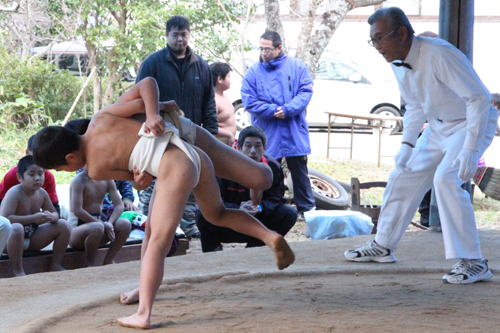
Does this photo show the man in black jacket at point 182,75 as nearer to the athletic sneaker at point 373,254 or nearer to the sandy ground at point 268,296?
the sandy ground at point 268,296

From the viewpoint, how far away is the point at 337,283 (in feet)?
10.2

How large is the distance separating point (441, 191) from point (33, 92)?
6563mm

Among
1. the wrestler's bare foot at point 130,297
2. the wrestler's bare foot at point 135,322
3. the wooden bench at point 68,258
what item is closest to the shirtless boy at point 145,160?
the wrestler's bare foot at point 135,322

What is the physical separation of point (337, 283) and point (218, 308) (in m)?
0.75

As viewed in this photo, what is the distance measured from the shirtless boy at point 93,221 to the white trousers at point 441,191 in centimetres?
161

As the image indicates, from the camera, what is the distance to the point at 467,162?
2857 millimetres

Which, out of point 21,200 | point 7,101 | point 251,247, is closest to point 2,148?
point 7,101

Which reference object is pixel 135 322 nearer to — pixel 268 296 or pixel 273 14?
pixel 268 296

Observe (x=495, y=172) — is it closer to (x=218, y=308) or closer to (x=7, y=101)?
(x=218, y=308)

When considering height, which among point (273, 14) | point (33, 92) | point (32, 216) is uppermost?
point (273, 14)

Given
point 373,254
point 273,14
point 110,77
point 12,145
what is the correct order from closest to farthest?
point 373,254 < point 273,14 < point 12,145 < point 110,77

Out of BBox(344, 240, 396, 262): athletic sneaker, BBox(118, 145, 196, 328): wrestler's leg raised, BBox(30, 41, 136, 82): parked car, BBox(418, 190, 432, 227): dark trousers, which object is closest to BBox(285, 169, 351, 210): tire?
BBox(418, 190, 432, 227): dark trousers

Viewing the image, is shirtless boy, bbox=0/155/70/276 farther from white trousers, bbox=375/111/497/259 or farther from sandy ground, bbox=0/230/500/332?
white trousers, bbox=375/111/497/259

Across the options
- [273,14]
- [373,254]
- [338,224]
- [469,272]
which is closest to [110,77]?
[273,14]
